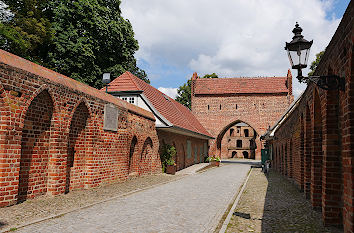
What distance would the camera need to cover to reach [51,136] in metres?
8.14

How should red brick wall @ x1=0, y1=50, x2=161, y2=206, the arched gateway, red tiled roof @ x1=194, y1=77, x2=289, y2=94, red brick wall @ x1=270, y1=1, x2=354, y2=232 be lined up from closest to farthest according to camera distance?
red brick wall @ x1=270, y1=1, x2=354, y2=232
red brick wall @ x1=0, y1=50, x2=161, y2=206
the arched gateway
red tiled roof @ x1=194, y1=77, x2=289, y2=94

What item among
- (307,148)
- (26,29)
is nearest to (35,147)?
(307,148)

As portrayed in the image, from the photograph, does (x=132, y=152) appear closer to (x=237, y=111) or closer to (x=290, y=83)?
(x=237, y=111)

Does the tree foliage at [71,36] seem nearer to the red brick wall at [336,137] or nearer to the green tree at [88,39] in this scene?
the green tree at [88,39]

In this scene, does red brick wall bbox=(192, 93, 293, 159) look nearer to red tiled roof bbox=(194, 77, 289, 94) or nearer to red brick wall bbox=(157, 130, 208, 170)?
red tiled roof bbox=(194, 77, 289, 94)

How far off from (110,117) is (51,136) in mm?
3170

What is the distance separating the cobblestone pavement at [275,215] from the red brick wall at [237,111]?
2627 cm

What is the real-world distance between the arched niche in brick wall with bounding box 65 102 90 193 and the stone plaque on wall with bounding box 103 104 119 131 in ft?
3.33

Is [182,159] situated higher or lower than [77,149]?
lower

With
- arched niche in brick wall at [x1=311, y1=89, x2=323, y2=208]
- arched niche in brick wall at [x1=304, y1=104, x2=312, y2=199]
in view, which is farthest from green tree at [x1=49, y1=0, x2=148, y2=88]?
arched niche in brick wall at [x1=311, y1=89, x2=323, y2=208]

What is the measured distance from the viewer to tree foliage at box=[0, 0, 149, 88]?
19.5m

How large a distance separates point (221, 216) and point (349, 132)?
369cm

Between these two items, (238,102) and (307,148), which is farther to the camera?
(238,102)

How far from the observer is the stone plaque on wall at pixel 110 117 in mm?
10777
